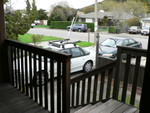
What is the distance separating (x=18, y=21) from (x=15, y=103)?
388cm

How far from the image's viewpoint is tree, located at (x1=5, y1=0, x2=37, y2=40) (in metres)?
5.28

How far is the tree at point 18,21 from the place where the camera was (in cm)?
528

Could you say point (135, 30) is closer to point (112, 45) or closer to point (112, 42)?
point (112, 42)

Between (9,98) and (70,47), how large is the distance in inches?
136

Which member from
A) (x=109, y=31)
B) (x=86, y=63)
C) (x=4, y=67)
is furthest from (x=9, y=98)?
(x=109, y=31)

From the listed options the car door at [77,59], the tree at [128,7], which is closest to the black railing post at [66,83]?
the car door at [77,59]

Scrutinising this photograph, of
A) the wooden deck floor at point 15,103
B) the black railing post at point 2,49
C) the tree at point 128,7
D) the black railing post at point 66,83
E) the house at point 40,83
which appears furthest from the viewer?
the tree at point 128,7

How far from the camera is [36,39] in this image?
23.9 ft

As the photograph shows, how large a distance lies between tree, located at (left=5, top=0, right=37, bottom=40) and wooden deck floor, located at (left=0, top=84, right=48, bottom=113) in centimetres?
322

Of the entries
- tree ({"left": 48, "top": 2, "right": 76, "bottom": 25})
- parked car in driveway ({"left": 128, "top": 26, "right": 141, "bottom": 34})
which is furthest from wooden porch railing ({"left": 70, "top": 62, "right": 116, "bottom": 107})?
parked car in driveway ({"left": 128, "top": 26, "right": 141, "bottom": 34})

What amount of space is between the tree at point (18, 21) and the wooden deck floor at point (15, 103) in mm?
3215

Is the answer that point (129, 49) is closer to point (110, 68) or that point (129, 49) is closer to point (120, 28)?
point (110, 68)

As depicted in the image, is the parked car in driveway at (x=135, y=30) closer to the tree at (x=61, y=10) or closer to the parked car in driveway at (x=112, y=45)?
the tree at (x=61, y=10)

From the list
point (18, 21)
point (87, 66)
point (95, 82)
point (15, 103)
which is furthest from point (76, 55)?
point (15, 103)
